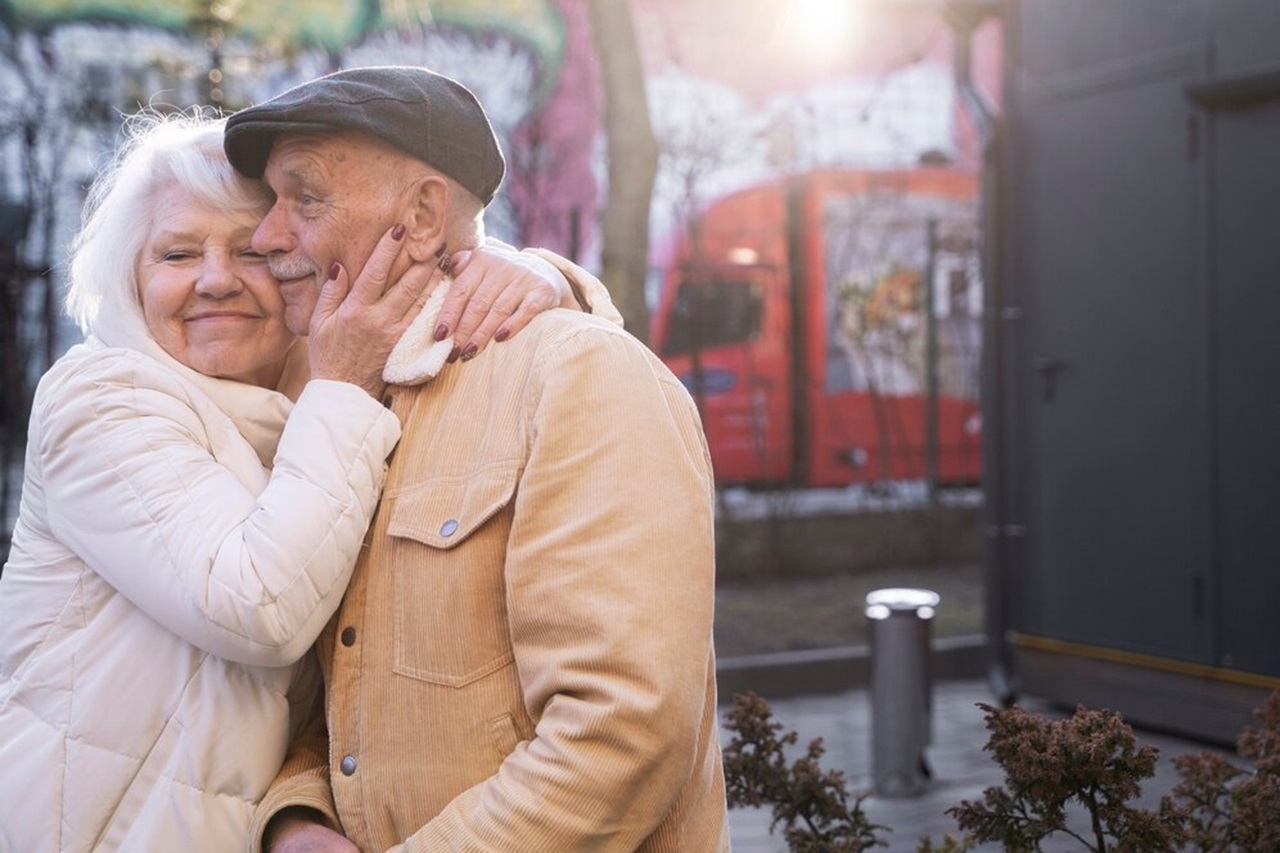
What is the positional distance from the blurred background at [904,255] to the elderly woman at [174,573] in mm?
550

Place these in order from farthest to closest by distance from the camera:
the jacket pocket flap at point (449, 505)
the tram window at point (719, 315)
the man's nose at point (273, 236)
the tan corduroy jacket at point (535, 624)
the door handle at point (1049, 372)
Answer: the tram window at point (719, 315), the door handle at point (1049, 372), the man's nose at point (273, 236), the jacket pocket flap at point (449, 505), the tan corduroy jacket at point (535, 624)

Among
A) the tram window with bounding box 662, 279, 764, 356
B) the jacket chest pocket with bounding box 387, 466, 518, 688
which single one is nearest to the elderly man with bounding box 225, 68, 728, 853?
the jacket chest pocket with bounding box 387, 466, 518, 688

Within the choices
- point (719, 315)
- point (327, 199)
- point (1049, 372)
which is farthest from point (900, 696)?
point (719, 315)

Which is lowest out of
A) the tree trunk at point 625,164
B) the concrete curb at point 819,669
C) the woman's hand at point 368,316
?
the concrete curb at point 819,669

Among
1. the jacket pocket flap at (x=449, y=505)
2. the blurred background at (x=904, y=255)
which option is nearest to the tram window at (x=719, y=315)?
the blurred background at (x=904, y=255)

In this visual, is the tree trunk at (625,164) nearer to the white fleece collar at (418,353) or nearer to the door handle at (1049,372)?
the door handle at (1049,372)

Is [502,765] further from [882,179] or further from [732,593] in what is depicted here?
[882,179]

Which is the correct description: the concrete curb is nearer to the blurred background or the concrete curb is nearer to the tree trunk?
the blurred background

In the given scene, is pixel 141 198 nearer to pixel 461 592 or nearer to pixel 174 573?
pixel 174 573

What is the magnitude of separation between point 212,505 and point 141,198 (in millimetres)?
655

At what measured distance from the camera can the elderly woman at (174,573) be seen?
2.23m

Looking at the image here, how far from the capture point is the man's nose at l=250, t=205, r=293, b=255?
249 cm

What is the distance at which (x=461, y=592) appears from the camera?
7.11ft

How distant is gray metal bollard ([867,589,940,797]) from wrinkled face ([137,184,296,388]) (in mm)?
4575
